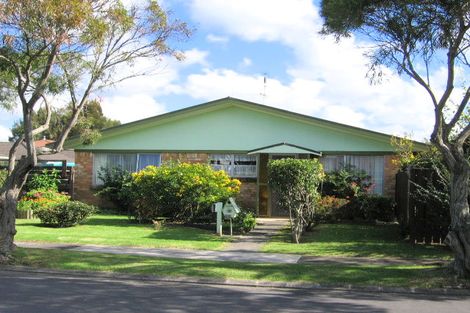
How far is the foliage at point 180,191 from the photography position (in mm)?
16797

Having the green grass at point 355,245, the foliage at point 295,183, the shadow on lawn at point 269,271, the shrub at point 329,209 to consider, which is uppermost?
the foliage at point 295,183

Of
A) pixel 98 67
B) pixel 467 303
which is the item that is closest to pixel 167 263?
pixel 98 67

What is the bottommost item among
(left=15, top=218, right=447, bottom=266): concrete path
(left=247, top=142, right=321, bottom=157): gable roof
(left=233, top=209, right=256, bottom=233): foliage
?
(left=15, top=218, right=447, bottom=266): concrete path

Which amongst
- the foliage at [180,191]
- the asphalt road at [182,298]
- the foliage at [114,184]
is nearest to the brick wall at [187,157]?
the foliage at [114,184]

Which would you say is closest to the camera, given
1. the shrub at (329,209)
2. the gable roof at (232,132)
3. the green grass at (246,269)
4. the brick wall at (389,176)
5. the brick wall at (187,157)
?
the green grass at (246,269)

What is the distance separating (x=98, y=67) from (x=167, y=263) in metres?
4.60

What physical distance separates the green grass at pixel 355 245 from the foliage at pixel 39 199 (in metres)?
8.67

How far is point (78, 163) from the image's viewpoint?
2267cm

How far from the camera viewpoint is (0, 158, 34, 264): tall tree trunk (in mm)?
10266

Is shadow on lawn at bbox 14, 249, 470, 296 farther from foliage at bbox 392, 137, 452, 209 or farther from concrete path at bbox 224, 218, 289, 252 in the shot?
foliage at bbox 392, 137, 452, 209

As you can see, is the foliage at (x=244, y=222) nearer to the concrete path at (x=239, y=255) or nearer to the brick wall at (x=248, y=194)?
the concrete path at (x=239, y=255)

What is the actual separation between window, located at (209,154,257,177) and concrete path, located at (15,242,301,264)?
9.10 meters

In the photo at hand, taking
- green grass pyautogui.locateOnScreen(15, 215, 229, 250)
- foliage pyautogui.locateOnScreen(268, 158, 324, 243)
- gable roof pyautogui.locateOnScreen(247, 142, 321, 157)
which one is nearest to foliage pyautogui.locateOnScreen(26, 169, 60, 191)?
green grass pyautogui.locateOnScreen(15, 215, 229, 250)

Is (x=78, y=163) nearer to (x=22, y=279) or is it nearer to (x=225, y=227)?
(x=225, y=227)
